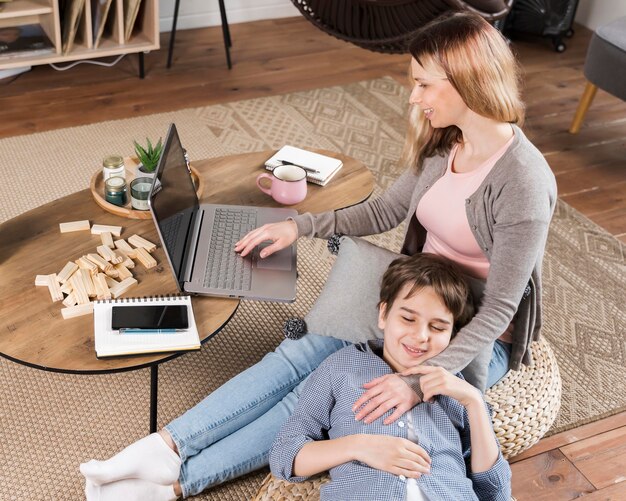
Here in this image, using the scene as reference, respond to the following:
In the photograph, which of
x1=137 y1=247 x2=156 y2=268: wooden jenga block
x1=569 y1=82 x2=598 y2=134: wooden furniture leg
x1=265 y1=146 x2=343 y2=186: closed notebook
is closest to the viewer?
x1=137 y1=247 x2=156 y2=268: wooden jenga block

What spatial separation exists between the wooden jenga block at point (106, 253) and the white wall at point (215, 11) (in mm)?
2432

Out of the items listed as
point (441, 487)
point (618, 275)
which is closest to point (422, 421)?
point (441, 487)

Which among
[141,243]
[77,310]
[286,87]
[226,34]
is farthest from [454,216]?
[226,34]

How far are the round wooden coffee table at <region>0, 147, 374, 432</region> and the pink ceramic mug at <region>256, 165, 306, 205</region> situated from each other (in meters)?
0.02

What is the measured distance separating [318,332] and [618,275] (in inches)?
52.3

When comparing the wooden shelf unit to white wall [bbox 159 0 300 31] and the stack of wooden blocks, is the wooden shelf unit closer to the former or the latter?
white wall [bbox 159 0 300 31]

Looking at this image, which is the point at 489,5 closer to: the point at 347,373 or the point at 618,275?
the point at 618,275

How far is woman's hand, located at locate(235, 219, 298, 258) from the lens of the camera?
1.80 meters

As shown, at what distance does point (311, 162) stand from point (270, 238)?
1.39 ft

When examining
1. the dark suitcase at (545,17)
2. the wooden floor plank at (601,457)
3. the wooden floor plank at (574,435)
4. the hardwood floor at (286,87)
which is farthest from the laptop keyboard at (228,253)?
the dark suitcase at (545,17)

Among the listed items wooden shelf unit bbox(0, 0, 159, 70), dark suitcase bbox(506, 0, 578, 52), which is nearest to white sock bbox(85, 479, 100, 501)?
wooden shelf unit bbox(0, 0, 159, 70)

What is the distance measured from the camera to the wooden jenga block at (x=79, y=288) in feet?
5.42

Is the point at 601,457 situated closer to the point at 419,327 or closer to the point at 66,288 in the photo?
the point at 419,327

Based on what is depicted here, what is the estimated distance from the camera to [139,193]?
1.92m
